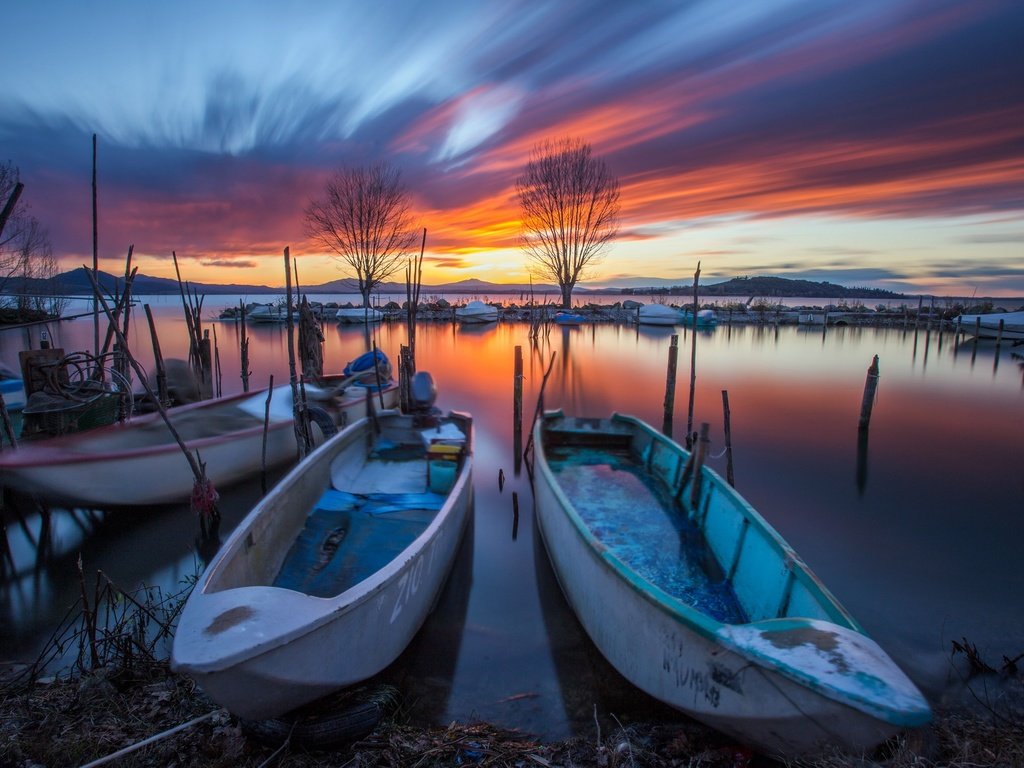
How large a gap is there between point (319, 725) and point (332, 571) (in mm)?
1719

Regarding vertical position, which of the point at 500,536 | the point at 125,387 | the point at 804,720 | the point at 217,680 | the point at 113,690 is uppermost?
the point at 125,387

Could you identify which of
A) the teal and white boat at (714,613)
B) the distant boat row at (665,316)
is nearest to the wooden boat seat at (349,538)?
the teal and white boat at (714,613)

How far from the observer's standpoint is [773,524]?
7273 mm

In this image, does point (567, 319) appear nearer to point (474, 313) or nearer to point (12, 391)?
point (474, 313)

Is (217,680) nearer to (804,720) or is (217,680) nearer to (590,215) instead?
(804,720)

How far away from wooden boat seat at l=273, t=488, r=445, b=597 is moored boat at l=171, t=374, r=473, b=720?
13mm

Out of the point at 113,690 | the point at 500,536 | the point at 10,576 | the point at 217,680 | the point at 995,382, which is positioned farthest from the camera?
the point at 995,382

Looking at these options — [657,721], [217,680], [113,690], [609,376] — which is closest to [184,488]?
[113,690]

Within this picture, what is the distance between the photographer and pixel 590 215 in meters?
33.8

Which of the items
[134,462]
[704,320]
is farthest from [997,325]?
[134,462]

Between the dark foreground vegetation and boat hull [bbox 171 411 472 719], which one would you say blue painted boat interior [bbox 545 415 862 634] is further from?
boat hull [bbox 171 411 472 719]

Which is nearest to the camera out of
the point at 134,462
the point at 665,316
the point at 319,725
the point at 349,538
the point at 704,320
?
the point at 319,725

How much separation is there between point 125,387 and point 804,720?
7.67 metres

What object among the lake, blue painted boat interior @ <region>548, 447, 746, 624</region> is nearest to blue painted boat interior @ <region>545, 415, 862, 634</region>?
blue painted boat interior @ <region>548, 447, 746, 624</region>
